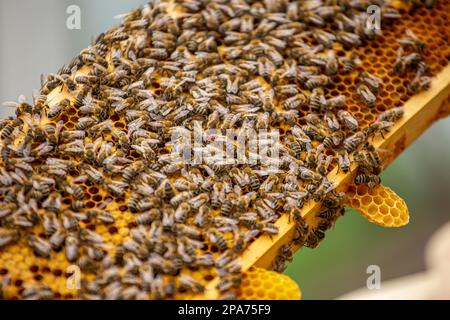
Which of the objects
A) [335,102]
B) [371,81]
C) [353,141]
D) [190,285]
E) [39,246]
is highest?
[371,81]

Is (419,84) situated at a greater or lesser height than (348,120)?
Result: greater

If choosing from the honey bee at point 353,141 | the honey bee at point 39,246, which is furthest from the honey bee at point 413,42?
the honey bee at point 39,246

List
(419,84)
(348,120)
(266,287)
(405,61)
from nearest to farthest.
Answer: (266,287) < (348,120) < (419,84) < (405,61)

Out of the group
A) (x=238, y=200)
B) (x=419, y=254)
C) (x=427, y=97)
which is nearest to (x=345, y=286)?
(x=419, y=254)

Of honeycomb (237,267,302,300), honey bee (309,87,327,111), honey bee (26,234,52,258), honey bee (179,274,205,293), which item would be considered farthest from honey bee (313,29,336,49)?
honey bee (26,234,52,258)

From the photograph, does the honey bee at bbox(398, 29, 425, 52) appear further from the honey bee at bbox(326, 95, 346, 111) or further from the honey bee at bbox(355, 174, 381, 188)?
the honey bee at bbox(355, 174, 381, 188)

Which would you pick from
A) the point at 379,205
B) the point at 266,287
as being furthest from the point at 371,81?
the point at 266,287

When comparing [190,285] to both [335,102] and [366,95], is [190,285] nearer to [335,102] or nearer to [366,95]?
[335,102]
